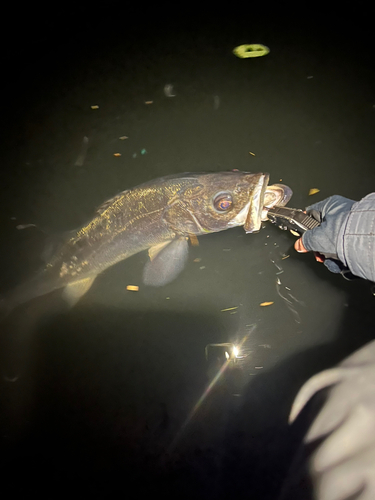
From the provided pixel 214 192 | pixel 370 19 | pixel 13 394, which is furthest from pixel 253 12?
pixel 13 394

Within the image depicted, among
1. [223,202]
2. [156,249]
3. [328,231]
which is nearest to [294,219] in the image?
[328,231]

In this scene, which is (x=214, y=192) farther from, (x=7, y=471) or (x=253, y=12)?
(x=7, y=471)

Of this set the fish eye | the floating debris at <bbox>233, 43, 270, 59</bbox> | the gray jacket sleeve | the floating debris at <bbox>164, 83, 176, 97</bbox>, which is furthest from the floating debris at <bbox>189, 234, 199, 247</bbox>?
the floating debris at <bbox>233, 43, 270, 59</bbox>

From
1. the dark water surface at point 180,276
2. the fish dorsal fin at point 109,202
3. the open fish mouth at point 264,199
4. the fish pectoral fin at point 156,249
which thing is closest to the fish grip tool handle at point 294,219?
the open fish mouth at point 264,199

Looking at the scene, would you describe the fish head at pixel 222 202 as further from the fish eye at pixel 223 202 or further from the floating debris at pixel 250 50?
the floating debris at pixel 250 50

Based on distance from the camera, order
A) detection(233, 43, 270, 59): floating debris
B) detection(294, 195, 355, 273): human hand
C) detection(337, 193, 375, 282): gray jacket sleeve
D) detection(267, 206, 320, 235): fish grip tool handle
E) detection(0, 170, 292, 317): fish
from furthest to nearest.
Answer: detection(233, 43, 270, 59): floating debris → detection(0, 170, 292, 317): fish → detection(267, 206, 320, 235): fish grip tool handle → detection(294, 195, 355, 273): human hand → detection(337, 193, 375, 282): gray jacket sleeve

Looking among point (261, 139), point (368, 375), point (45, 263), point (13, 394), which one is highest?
point (261, 139)

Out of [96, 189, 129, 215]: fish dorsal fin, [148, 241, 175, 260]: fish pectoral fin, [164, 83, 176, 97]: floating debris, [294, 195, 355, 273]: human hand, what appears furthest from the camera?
[164, 83, 176, 97]: floating debris

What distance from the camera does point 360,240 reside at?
5.89 feet

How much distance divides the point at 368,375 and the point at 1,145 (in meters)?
4.23

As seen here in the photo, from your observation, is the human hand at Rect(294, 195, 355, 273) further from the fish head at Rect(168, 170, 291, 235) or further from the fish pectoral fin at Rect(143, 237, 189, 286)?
the fish pectoral fin at Rect(143, 237, 189, 286)

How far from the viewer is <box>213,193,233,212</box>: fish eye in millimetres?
2303

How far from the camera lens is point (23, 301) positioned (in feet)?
9.32

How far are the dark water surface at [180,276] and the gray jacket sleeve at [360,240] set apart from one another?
1.01 meters
